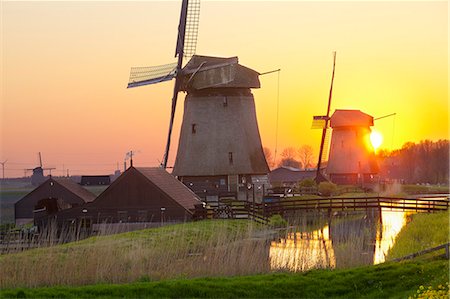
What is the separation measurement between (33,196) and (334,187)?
21.5 m

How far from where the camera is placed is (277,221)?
123ft

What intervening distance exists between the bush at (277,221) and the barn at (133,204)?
11.8ft

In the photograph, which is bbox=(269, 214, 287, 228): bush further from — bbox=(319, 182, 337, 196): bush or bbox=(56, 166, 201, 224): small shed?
bbox=(319, 182, 337, 196): bush

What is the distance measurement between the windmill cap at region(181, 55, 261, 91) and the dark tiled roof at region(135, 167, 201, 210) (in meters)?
7.46

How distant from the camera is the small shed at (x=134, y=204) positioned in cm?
3672

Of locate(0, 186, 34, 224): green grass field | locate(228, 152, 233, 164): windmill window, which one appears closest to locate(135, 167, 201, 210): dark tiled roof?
locate(228, 152, 233, 164): windmill window

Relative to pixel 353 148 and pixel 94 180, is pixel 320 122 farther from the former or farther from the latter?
pixel 94 180

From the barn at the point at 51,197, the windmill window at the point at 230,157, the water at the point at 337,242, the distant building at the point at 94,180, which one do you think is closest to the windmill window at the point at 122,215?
the water at the point at 337,242

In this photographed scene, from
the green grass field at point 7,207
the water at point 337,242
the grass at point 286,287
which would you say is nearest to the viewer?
the grass at point 286,287

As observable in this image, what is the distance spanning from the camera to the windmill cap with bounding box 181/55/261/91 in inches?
1784

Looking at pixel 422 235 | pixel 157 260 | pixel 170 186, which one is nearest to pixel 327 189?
pixel 170 186

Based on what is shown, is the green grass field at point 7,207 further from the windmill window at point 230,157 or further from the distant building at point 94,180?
the windmill window at point 230,157

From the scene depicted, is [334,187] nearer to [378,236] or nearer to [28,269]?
[378,236]

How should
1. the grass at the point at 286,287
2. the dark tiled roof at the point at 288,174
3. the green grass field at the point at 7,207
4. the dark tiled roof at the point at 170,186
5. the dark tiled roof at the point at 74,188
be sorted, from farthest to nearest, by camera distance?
the dark tiled roof at the point at 288,174 < the green grass field at the point at 7,207 < the dark tiled roof at the point at 74,188 < the dark tiled roof at the point at 170,186 < the grass at the point at 286,287
